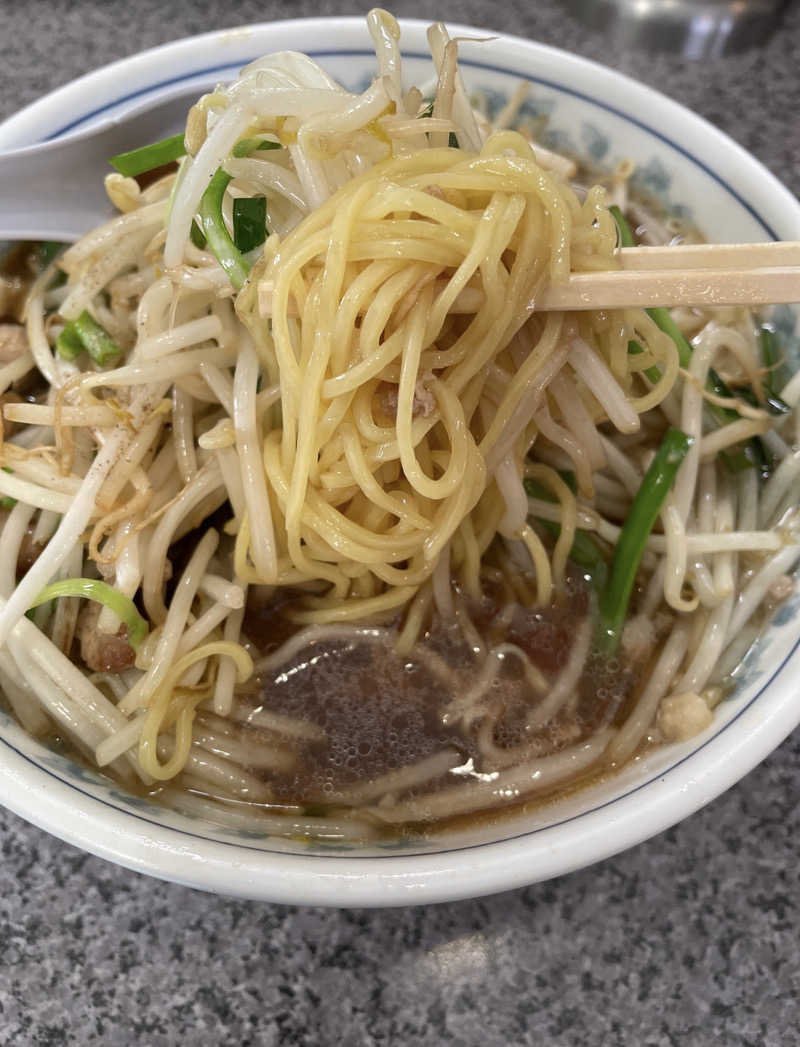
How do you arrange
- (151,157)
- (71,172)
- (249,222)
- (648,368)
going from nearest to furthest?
(249,222) → (648,368) → (151,157) → (71,172)

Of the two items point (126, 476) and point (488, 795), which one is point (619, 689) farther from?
point (126, 476)

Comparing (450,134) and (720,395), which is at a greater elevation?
(450,134)

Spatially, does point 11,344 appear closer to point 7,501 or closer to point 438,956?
point 7,501

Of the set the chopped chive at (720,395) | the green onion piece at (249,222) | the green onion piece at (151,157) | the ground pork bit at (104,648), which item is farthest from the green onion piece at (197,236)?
the chopped chive at (720,395)

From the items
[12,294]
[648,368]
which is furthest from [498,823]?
[12,294]

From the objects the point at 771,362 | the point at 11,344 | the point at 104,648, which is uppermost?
the point at 771,362

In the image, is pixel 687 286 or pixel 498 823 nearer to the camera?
pixel 687 286

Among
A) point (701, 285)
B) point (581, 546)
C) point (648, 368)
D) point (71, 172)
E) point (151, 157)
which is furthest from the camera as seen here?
point (71, 172)

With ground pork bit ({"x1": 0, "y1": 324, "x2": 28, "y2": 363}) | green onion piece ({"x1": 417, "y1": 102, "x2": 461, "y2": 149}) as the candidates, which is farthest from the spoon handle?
green onion piece ({"x1": 417, "y1": 102, "x2": 461, "y2": 149})
